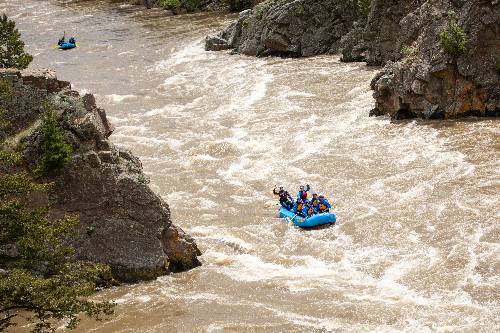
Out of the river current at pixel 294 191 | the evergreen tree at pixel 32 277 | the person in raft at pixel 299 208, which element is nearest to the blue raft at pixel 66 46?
the river current at pixel 294 191

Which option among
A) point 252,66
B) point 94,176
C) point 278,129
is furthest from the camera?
point 252,66

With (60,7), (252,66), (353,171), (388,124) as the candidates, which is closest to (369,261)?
(353,171)

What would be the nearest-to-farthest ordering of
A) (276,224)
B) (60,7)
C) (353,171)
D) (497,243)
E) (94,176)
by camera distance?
(94,176) < (497,243) < (276,224) < (353,171) < (60,7)

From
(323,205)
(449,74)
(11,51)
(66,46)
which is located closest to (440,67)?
(449,74)

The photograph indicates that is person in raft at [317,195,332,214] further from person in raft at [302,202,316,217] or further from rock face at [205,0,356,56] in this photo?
rock face at [205,0,356,56]

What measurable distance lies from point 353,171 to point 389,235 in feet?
18.7

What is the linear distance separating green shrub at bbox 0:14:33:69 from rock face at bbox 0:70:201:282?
26.9 ft

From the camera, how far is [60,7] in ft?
251

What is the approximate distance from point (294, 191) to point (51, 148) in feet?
33.6

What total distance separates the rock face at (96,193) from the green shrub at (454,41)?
54.2 feet

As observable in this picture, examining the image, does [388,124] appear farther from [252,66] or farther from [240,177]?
[252,66]

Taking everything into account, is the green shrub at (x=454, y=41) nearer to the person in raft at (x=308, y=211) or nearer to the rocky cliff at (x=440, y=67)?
the rocky cliff at (x=440, y=67)

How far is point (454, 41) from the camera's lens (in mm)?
29344

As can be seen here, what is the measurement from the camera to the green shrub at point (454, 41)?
29.3 meters
